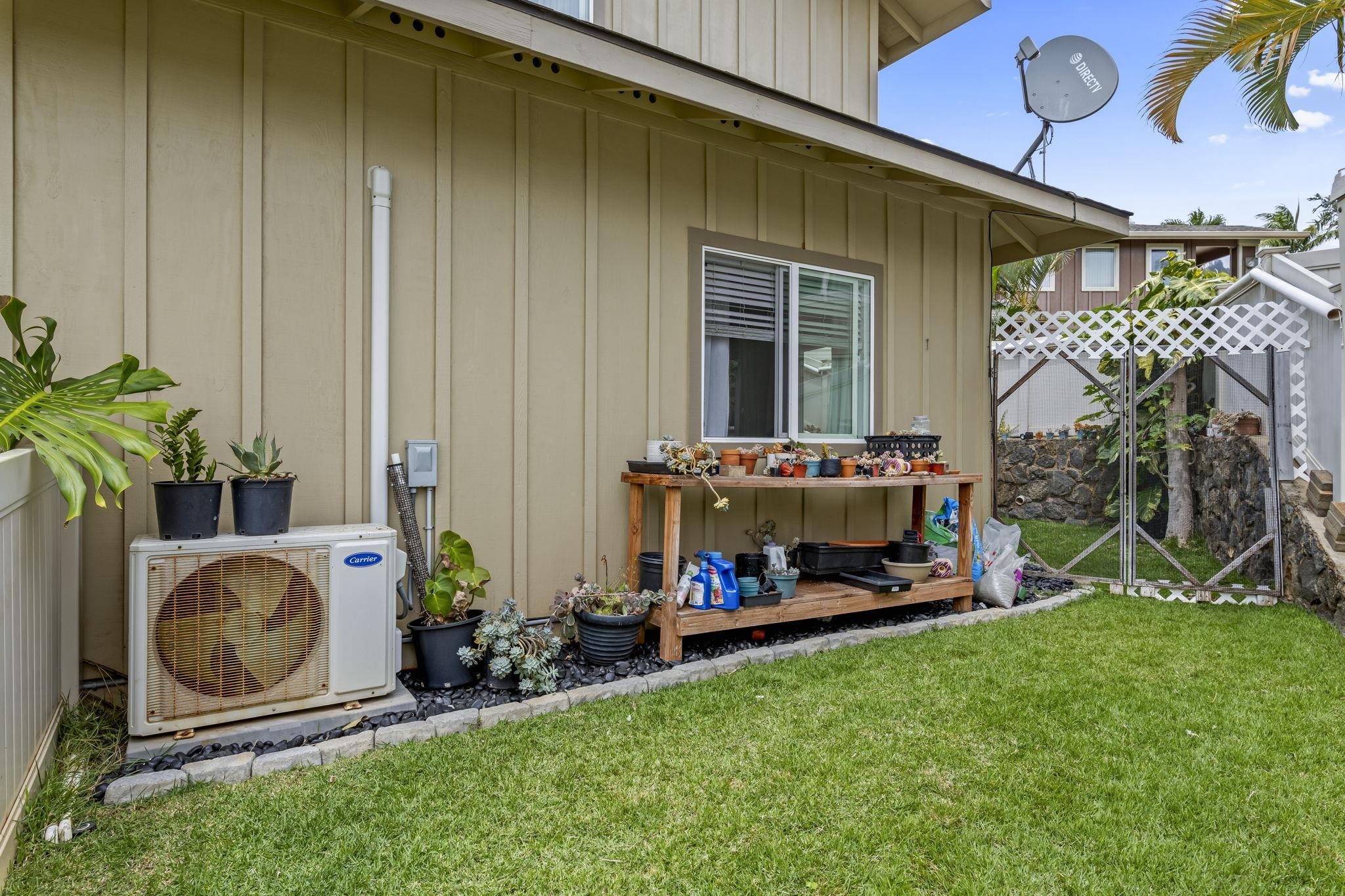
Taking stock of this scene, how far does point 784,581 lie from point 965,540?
4.83ft

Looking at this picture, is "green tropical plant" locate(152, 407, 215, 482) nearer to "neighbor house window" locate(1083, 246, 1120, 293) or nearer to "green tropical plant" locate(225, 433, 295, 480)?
"green tropical plant" locate(225, 433, 295, 480)

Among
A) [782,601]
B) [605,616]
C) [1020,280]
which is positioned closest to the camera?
[605,616]

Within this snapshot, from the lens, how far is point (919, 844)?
1.90 meters

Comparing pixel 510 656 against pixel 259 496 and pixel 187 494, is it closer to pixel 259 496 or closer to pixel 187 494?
pixel 259 496

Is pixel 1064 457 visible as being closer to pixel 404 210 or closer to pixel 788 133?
pixel 788 133

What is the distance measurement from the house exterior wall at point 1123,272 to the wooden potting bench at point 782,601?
11.2 metres

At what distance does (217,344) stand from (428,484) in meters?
0.96

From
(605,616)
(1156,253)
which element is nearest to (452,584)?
(605,616)

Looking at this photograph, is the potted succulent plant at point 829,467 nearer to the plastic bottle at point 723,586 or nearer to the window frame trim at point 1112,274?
the plastic bottle at point 723,586

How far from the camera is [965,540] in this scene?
4547 millimetres

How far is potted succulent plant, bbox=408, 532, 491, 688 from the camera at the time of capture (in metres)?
2.96

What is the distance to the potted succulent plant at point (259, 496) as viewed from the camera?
2506mm

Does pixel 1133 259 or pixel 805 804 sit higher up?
pixel 1133 259

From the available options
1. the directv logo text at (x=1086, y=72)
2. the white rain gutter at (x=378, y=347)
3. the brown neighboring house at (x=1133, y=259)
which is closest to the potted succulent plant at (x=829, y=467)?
the white rain gutter at (x=378, y=347)
